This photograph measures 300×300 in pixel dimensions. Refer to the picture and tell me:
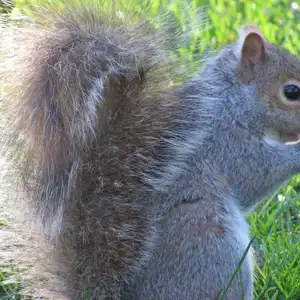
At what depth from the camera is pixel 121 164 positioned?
6.59 ft

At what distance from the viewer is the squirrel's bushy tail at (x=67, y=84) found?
6.24ft

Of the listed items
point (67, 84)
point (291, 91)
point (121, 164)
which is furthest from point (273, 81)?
point (67, 84)

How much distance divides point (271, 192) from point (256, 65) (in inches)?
14.6

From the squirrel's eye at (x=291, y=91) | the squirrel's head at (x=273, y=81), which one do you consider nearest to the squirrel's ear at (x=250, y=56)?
the squirrel's head at (x=273, y=81)

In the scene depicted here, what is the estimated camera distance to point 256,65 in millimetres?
2297

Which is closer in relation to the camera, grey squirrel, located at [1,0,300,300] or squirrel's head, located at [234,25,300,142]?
grey squirrel, located at [1,0,300,300]

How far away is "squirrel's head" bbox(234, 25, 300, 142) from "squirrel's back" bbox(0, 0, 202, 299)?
305 millimetres

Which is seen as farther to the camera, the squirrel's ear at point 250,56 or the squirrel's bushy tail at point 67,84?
the squirrel's ear at point 250,56

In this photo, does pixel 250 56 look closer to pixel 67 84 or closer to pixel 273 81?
pixel 273 81

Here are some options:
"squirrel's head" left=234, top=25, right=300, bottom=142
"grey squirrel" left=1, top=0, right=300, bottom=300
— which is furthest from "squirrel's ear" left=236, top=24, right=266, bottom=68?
"grey squirrel" left=1, top=0, right=300, bottom=300

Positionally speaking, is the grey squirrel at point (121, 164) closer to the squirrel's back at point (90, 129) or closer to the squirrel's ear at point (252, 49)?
the squirrel's back at point (90, 129)

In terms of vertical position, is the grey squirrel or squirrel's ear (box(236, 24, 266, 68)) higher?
squirrel's ear (box(236, 24, 266, 68))

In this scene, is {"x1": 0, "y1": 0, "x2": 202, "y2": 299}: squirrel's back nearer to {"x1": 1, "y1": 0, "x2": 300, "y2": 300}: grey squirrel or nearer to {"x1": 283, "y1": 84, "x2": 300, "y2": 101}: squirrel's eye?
{"x1": 1, "y1": 0, "x2": 300, "y2": 300}: grey squirrel

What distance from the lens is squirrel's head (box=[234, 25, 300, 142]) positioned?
7.44 ft
